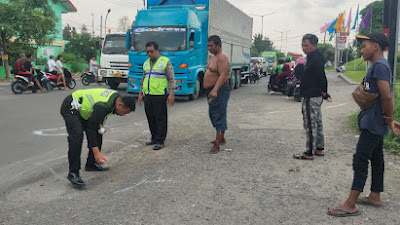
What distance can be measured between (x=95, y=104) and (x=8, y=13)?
1987cm

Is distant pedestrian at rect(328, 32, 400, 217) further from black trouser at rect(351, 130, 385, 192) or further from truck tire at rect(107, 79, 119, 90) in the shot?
truck tire at rect(107, 79, 119, 90)

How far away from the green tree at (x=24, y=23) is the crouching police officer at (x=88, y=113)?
1873 centimetres

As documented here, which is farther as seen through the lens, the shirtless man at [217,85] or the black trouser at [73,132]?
the shirtless man at [217,85]

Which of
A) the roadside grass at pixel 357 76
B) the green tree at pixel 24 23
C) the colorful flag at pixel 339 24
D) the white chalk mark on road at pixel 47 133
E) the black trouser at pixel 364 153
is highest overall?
the colorful flag at pixel 339 24

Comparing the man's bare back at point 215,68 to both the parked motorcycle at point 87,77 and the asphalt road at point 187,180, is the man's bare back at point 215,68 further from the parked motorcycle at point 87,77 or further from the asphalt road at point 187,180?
the parked motorcycle at point 87,77

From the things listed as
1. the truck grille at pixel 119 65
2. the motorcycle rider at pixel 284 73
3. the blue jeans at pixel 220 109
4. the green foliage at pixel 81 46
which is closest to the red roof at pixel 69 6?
the green foliage at pixel 81 46

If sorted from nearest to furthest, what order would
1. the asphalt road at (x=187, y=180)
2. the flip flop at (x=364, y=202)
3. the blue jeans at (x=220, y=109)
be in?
the asphalt road at (x=187, y=180) < the flip flop at (x=364, y=202) < the blue jeans at (x=220, y=109)

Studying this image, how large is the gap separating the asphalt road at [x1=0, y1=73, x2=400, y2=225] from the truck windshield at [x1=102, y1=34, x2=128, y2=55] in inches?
313

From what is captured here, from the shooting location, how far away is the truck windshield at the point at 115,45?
600 inches

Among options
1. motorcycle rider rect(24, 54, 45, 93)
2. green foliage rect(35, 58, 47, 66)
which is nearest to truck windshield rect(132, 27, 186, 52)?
motorcycle rider rect(24, 54, 45, 93)

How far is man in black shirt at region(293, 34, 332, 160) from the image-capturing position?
512 centimetres

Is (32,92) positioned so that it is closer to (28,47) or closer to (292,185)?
(28,47)

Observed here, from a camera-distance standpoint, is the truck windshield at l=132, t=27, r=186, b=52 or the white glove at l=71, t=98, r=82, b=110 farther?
the truck windshield at l=132, t=27, r=186, b=52

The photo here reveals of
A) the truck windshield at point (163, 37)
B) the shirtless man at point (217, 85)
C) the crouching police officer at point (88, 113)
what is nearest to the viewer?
the crouching police officer at point (88, 113)
